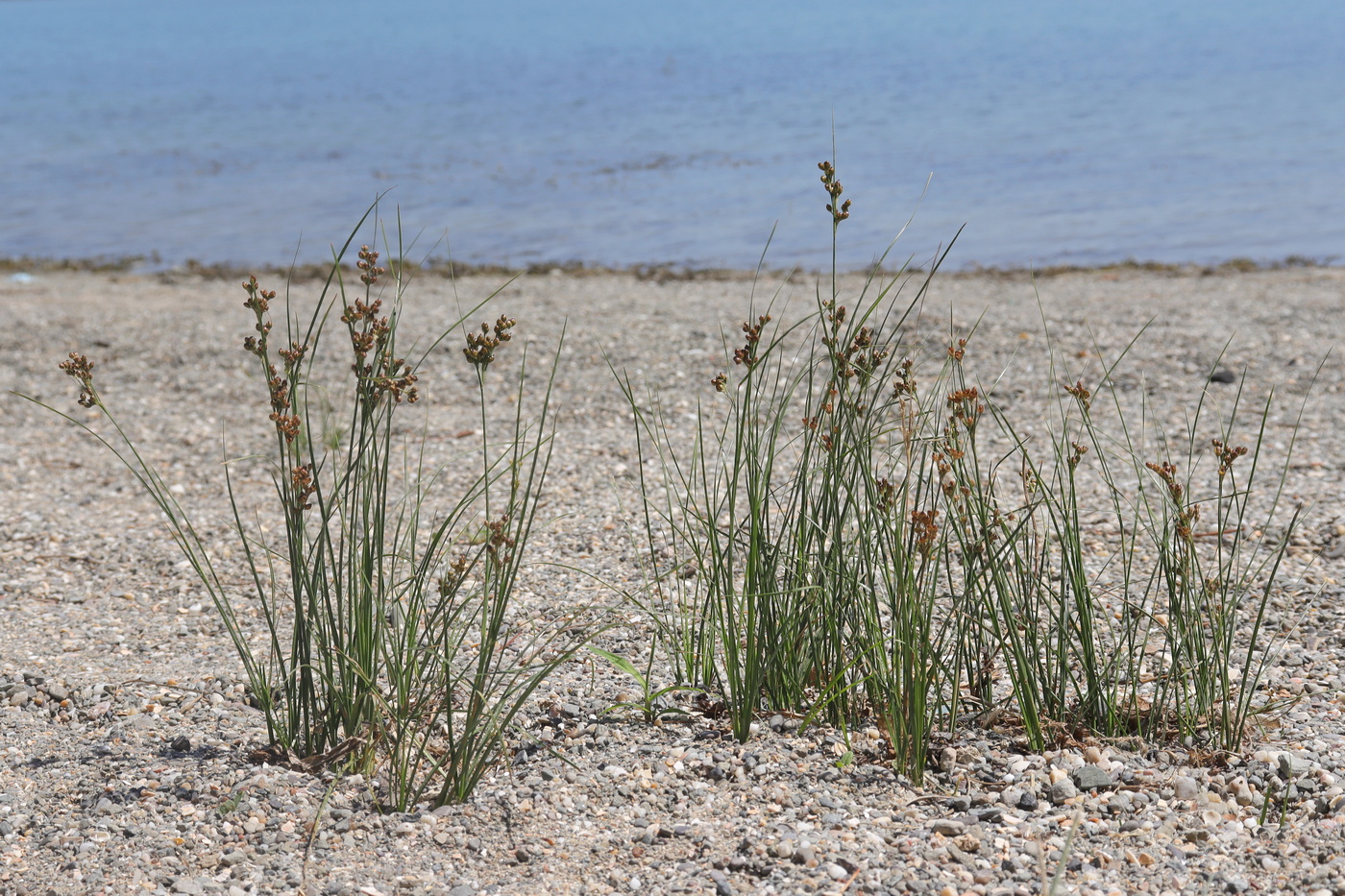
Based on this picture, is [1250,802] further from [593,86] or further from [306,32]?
[306,32]

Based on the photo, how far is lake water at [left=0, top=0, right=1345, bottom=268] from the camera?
12203 mm

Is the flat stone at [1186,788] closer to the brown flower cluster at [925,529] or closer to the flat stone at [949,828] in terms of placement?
the flat stone at [949,828]

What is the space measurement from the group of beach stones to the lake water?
5.19m

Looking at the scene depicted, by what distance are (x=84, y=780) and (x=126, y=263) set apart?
10702mm

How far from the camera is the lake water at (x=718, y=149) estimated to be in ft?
40.0

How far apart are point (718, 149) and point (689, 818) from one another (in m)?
16.0

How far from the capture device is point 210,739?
98.7 inches

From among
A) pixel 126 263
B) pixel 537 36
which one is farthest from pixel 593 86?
pixel 537 36

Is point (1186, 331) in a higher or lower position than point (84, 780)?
higher

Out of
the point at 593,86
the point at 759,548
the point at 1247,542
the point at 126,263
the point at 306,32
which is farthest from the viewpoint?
the point at 306,32

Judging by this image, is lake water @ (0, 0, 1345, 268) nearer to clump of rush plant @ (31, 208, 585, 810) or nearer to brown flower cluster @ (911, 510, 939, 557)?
brown flower cluster @ (911, 510, 939, 557)

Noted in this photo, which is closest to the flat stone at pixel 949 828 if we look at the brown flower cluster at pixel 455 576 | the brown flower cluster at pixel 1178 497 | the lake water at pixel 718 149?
the brown flower cluster at pixel 1178 497

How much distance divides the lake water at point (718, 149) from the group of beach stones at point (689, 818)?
519 cm

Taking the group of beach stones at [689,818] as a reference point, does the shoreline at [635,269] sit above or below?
above
